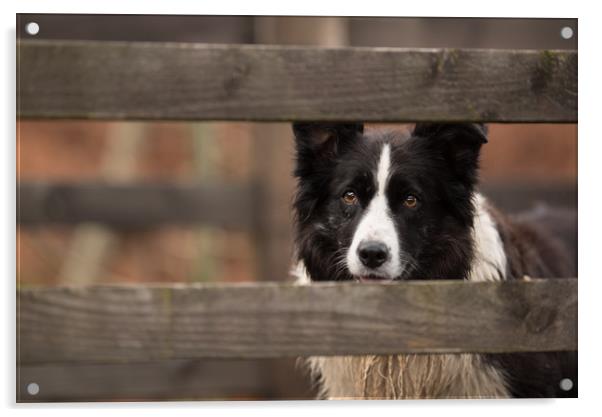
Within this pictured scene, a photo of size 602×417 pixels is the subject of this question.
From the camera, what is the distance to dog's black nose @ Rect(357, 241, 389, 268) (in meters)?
2.31

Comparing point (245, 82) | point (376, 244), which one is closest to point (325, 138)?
point (376, 244)

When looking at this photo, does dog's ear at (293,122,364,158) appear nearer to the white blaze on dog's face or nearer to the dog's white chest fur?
the white blaze on dog's face

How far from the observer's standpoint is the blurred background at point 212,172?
3.12m

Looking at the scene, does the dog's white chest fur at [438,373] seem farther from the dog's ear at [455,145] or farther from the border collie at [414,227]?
the dog's ear at [455,145]

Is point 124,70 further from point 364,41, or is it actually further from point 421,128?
point 364,41

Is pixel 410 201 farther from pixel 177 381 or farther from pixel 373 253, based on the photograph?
pixel 177 381

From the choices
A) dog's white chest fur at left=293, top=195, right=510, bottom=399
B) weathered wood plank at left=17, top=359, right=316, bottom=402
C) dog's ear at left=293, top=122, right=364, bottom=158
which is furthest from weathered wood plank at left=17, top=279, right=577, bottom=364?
weathered wood plank at left=17, top=359, right=316, bottom=402

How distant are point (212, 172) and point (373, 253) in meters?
3.99

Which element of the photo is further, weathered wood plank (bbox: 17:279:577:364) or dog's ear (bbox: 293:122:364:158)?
dog's ear (bbox: 293:122:364:158)

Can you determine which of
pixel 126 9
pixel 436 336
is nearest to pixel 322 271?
Answer: pixel 436 336

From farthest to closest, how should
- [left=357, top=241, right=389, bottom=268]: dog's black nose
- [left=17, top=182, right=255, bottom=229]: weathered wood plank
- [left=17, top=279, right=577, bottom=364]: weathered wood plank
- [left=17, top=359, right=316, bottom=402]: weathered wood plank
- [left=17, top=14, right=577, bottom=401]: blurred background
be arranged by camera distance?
[left=17, top=182, right=255, bottom=229]: weathered wood plank
[left=17, top=359, right=316, bottom=402]: weathered wood plank
[left=17, top=14, right=577, bottom=401]: blurred background
[left=357, top=241, right=389, bottom=268]: dog's black nose
[left=17, top=279, right=577, bottom=364]: weathered wood plank

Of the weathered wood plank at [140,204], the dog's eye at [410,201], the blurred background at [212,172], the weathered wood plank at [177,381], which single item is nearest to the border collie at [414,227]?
the dog's eye at [410,201]

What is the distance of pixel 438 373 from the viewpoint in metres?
2.55

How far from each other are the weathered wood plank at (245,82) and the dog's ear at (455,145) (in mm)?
563
